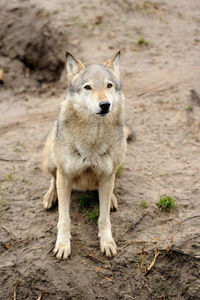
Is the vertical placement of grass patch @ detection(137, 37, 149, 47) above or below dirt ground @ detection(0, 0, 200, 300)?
above

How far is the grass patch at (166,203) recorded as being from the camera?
17.6 ft

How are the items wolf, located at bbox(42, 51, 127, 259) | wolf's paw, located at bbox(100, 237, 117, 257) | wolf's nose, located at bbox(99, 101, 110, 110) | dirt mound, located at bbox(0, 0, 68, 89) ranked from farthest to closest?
dirt mound, located at bbox(0, 0, 68, 89), wolf's paw, located at bbox(100, 237, 117, 257), wolf, located at bbox(42, 51, 127, 259), wolf's nose, located at bbox(99, 101, 110, 110)

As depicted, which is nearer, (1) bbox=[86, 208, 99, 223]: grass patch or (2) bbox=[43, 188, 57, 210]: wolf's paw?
(1) bbox=[86, 208, 99, 223]: grass patch

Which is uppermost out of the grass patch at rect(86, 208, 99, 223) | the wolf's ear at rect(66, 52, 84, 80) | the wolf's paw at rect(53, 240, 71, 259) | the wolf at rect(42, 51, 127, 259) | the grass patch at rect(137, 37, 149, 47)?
the grass patch at rect(137, 37, 149, 47)

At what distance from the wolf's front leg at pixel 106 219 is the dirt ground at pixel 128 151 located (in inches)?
5.9

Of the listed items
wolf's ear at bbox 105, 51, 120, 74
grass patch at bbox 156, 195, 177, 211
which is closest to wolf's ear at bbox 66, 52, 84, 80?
wolf's ear at bbox 105, 51, 120, 74

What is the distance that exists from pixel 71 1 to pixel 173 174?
7.64m

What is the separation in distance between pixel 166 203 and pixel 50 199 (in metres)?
1.97

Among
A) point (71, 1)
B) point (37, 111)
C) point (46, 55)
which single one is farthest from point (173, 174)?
point (71, 1)

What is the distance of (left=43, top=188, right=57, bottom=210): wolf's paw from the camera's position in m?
5.45

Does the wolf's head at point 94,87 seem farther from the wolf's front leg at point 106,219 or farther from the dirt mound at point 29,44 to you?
the dirt mound at point 29,44

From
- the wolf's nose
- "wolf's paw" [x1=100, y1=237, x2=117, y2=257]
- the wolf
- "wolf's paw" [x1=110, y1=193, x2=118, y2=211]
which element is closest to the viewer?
the wolf's nose

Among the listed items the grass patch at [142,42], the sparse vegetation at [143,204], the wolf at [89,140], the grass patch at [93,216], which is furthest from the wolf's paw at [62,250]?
the grass patch at [142,42]

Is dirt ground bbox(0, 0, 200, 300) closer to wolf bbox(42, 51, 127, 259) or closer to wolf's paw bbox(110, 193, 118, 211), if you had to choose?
wolf's paw bbox(110, 193, 118, 211)
